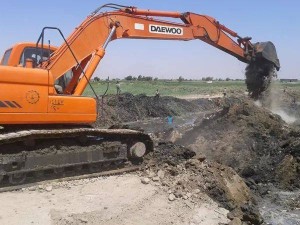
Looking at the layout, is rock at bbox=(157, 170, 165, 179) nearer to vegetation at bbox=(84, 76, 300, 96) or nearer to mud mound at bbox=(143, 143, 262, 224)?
mud mound at bbox=(143, 143, 262, 224)

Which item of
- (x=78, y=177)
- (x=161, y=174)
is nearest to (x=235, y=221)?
(x=161, y=174)

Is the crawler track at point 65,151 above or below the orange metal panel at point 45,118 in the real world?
below

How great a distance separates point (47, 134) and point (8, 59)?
1968mm

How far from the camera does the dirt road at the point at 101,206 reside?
6.55 m

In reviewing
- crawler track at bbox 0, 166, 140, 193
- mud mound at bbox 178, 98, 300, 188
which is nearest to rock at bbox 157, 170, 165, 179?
crawler track at bbox 0, 166, 140, 193

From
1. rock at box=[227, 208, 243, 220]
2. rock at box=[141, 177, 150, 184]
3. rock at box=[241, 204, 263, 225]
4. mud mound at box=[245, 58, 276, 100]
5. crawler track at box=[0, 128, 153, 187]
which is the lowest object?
rock at box=[241, 204, 263, 225]

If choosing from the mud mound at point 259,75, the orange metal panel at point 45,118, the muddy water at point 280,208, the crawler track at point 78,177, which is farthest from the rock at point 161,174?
the mud mound at point 259,75

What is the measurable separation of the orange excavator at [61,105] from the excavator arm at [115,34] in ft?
0.07

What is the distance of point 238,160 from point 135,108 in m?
12.5

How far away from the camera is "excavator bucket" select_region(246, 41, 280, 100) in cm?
1452

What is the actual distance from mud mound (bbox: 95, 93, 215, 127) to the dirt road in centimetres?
1106

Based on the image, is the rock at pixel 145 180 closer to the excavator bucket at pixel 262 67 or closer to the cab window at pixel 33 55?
the cab window at pixel 33 55

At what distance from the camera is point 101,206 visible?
7113 millimetres

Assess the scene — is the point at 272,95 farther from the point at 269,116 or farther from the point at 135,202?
the point at 135,202
